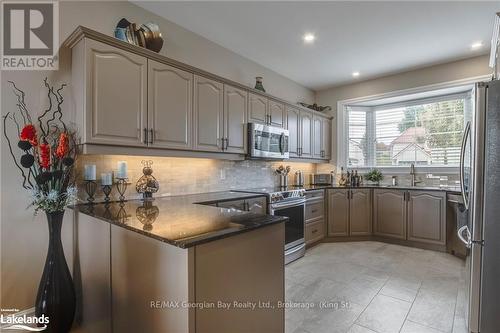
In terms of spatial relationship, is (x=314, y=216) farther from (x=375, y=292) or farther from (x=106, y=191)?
(x=106, y=191)

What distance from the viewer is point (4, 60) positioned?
75.4 inches

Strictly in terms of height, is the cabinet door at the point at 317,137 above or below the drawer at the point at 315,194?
above

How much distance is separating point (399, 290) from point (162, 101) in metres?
2.92

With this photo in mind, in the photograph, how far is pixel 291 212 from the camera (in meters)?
3.40

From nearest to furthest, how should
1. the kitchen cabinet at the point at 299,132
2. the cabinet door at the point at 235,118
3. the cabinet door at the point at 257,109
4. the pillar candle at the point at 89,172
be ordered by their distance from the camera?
the pillar candle at the point at 89,172 < the cabinet door at the point at 235,118 < the cabinet door at the point at 257,109 < the kitchen cabinet at the point at 299,132

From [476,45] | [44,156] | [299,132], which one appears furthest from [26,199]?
[476,45]

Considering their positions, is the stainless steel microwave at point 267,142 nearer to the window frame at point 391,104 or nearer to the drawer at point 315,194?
the drawer at point 315,194

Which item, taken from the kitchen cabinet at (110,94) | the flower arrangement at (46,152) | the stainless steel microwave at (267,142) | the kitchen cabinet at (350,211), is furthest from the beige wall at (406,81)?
the flower arrangement at (46,152)

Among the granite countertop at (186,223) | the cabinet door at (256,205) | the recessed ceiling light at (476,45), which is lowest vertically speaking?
the cabinet door at (256,205)

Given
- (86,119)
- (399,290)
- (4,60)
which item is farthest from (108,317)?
(399,290)

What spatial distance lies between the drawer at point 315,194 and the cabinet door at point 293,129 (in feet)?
2.20

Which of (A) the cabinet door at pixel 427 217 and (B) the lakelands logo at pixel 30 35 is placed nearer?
(B) the lakelands logo at pixel 30 35

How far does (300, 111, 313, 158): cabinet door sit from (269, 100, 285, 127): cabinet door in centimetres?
54

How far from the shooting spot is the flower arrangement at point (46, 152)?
66.0 inches
